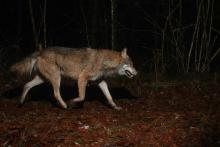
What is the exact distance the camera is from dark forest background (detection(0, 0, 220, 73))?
13703 millimetres

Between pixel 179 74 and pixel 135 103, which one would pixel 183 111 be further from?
pixel 179 74

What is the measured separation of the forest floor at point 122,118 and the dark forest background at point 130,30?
5.65 ft

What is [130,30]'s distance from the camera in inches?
786

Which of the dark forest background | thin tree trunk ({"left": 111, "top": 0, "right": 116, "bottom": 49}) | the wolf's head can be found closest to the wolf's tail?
the wolf's head

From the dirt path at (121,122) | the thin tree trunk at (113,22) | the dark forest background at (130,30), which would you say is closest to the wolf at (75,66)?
the dirt path at (121,122)

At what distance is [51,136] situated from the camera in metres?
7.72

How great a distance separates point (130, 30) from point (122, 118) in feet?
36.9

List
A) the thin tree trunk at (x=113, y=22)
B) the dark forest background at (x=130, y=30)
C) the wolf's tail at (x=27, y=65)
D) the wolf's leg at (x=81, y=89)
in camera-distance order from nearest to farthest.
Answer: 1. the wolf's leg at (x=81, y=89)
2. the wolf's tail at (x=27, y=65)
3. the dark forest background at (x=130, y=30)
4. the thin tree trunk at (x=113, y=22)

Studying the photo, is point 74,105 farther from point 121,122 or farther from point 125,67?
point 121,122

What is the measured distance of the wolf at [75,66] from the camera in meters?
10.1

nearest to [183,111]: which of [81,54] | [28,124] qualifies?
[81,54]

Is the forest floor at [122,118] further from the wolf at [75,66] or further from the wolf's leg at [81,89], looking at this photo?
the wolf at [75,66]

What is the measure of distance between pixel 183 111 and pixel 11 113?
3.60 meters

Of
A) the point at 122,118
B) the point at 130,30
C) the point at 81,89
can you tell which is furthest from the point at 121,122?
the point at 130,30
